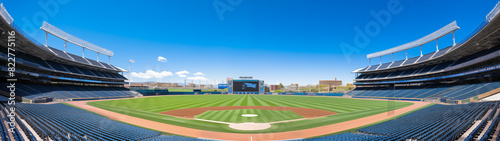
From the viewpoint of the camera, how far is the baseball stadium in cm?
1241

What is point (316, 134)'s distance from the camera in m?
14.6

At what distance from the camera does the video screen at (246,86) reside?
3445 inches

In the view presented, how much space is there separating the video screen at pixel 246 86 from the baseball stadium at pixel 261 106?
39913 millimetres

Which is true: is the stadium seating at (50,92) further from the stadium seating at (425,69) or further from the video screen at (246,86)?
the stadium seating at (425,69)

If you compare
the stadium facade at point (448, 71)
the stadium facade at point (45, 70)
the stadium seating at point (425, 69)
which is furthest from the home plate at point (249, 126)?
the stadium seating at point (425, 69)

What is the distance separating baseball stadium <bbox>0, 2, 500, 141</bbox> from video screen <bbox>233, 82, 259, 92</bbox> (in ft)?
131

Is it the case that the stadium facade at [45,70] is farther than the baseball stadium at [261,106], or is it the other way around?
the stadium facade at [45,70]

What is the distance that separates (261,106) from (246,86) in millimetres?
53737

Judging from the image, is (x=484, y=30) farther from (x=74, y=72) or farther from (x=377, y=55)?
(x=74, y=72)

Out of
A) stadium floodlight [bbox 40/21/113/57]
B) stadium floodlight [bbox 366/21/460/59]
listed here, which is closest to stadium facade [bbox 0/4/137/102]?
stadium floodlight [bbox 40/21/113/57]

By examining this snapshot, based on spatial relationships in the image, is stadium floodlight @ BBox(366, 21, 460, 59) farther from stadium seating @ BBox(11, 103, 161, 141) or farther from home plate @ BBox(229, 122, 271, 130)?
stadium seating @ BBox(11, 103, 161, 141)

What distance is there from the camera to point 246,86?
287 ft

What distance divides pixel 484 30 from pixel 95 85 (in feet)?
289

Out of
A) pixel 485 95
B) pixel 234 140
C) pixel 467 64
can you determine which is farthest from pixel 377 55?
pixel 234 140
